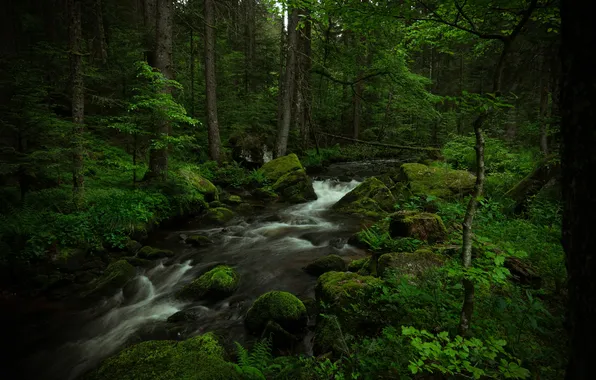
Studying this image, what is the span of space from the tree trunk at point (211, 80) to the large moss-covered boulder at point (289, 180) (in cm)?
283

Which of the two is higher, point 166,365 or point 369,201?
point 369,201

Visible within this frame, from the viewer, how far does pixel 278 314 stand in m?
5.38

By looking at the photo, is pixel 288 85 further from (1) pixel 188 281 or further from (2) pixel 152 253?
(1) pixel 188 281

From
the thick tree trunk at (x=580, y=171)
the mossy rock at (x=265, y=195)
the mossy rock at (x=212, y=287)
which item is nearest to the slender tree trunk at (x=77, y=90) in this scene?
the mossy rock at (x=212, y=287)

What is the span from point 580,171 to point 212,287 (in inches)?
260

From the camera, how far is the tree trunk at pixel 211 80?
1386cm

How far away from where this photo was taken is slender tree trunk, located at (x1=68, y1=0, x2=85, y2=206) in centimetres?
796

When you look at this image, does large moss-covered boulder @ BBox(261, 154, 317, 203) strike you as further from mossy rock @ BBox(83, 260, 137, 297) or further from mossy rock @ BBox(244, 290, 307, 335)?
mossy rock @ BBox(244, 290, 307, 335)

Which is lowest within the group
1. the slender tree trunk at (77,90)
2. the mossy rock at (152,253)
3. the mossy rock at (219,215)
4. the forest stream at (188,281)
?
the forest stream at (188,281)

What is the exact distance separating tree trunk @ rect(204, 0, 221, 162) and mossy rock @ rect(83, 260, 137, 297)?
9.12 m

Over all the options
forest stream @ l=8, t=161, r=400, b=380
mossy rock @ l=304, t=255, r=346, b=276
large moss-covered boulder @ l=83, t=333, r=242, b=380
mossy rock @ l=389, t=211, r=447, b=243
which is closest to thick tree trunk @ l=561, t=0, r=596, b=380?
large moss-covered boulder @ l=83, t=333, r=242, b=380

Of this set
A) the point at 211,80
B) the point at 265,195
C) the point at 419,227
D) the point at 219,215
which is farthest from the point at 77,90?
the point at 419,227

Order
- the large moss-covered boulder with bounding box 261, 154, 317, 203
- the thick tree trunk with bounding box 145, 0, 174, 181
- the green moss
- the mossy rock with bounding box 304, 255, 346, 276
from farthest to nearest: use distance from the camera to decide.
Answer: the green moss < the large moss-covered boulder with bounding box 261, 154, 317, 203 < the thick tree trunk with bounding box 145, 0, 174, 181 < the mossy rock with bounding box 304, 255, 346, 276

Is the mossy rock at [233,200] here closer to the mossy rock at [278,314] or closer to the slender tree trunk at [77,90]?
the slender tree trunk at [77,90]
